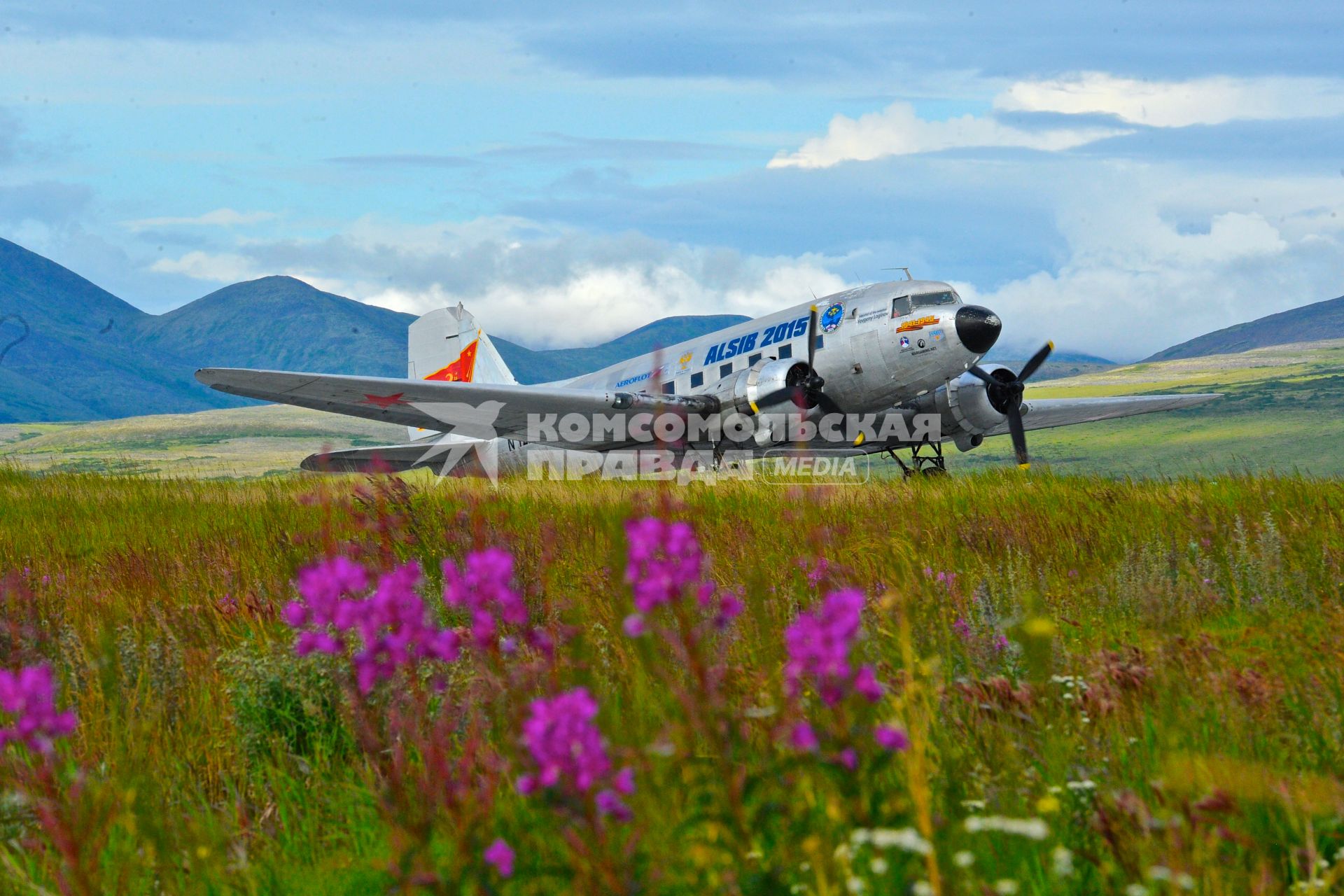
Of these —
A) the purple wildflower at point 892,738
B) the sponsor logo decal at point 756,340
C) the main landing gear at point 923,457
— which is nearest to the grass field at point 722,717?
the purple wildflower at point 892,738

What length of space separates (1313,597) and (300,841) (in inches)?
205

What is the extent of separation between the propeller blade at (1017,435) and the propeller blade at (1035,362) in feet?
2.49

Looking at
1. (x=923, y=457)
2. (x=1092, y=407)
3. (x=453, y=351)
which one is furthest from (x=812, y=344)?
(x=453, y=351)

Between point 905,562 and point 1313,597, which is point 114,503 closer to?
point 905,562

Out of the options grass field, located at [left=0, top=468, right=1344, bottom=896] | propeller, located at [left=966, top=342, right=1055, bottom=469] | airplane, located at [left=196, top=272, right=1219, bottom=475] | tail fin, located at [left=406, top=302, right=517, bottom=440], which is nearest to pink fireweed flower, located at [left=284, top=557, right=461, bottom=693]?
grass field, located at [left=0, top=468, right=1344, bottom=896]

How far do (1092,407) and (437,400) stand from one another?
681 inches

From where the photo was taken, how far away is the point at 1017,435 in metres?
21.4

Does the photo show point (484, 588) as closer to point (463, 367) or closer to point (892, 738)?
point (892, 738)

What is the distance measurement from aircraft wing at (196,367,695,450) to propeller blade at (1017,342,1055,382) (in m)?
7.57

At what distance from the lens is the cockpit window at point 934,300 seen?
63.6 feet

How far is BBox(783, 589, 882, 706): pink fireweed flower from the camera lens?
4.78ft

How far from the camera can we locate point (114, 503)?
13.4 meters

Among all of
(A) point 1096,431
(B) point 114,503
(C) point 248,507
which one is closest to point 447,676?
(C) point 248,507

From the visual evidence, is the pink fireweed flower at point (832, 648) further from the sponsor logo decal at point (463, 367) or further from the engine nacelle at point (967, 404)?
the sponsor logo decal at point (463, 367)
